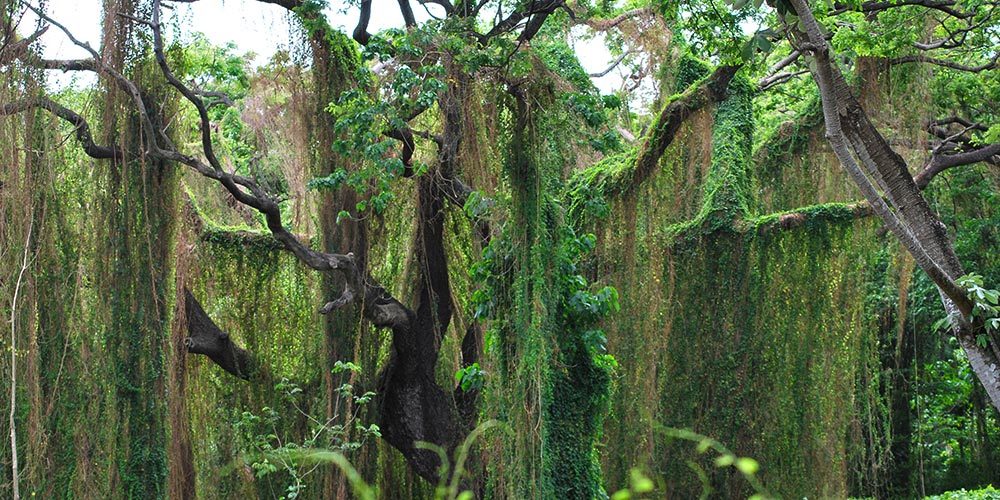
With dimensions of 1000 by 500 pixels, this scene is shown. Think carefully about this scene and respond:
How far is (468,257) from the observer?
11.0 meters

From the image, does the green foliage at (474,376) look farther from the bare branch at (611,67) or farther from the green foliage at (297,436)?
the bare branch at (611,67)

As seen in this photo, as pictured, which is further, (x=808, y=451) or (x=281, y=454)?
(x=808, y=451)

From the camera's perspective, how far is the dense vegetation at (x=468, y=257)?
8.72m

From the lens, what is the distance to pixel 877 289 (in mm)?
15164

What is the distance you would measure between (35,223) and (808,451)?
7533mm

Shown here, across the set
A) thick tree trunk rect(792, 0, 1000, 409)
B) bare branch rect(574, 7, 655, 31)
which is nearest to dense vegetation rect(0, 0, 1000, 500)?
thick tree trunk rect(792, 0, 1000, 409)

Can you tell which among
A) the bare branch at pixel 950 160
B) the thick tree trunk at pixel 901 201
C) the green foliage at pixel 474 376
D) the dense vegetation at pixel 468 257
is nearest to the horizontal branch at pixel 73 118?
the dense vegetation at pixel 468 257

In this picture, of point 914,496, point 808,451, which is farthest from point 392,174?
point 914,496

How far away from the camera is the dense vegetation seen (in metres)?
8.72

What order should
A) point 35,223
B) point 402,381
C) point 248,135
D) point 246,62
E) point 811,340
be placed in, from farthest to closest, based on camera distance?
1. point 248,135
2. point 246,62
3. point 811,340
4. point 402,381
5. point 35,223

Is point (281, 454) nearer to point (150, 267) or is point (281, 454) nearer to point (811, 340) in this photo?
point (150, 267)

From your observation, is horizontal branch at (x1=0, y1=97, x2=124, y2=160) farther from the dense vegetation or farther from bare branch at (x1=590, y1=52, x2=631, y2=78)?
bare branch at (x1=590, y1=52, x2=631, y2=78)

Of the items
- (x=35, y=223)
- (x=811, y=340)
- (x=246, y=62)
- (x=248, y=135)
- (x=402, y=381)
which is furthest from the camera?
(x=248, y=135)

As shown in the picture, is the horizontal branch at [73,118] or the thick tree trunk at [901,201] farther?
the horizontal branch at [73,118]
